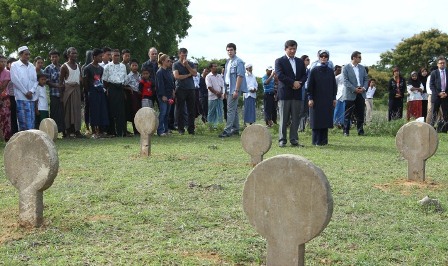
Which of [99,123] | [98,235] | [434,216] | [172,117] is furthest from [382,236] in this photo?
[172,117]

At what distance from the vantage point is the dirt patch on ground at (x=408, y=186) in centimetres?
782

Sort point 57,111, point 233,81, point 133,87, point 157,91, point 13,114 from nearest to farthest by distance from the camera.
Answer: point 13,114 → point 57,111 → point 233,81 → point 157,91 → point 133,87

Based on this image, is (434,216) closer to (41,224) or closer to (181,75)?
(41,224)

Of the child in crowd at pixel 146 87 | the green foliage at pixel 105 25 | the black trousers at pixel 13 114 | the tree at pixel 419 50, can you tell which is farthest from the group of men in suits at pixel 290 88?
the tree at pixel 419 50

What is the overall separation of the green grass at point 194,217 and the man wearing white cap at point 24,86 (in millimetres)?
3524

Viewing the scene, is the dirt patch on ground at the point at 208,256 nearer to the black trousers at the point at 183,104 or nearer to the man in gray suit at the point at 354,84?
the black trousers at the point at 183,104

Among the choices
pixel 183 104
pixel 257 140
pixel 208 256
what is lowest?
pixel 208 256

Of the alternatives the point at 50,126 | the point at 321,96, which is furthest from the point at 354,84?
the point at 50,126

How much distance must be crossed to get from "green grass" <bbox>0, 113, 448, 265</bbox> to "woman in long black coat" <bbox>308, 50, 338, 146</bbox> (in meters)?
2.74

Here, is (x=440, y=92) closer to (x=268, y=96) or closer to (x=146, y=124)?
(x=268, y=96)

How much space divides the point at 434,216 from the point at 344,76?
9792 mm

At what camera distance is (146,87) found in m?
15.8

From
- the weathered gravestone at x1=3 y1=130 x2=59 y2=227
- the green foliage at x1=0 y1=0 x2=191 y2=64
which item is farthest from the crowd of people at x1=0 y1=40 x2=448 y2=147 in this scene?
the green foliage at x1=0 y1=0 x2=191 y2=64

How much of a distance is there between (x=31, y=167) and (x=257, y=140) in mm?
4230
